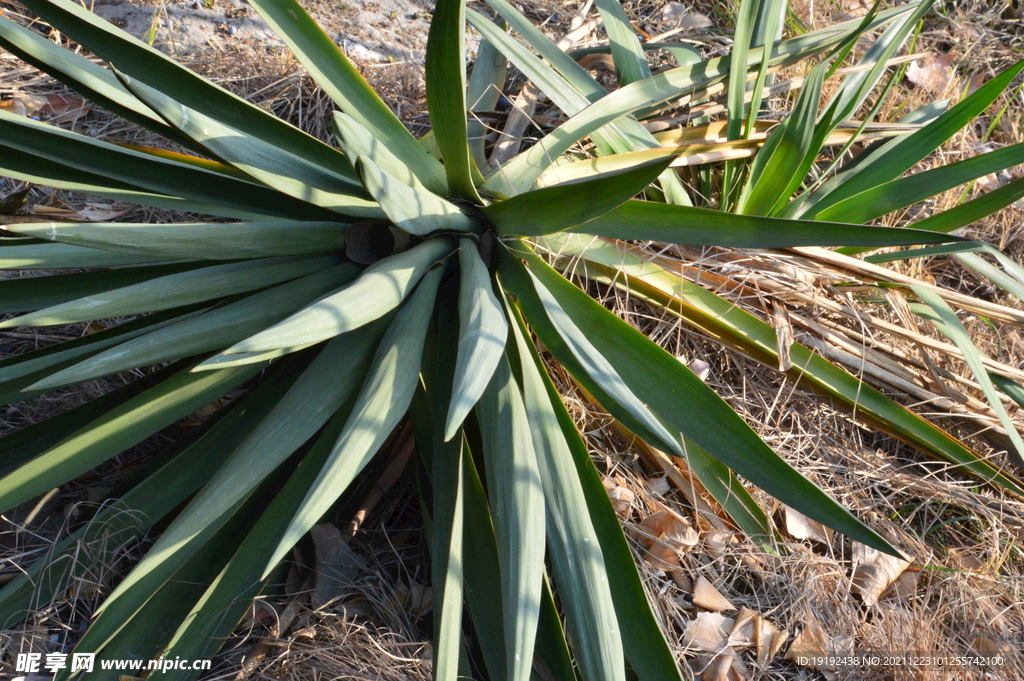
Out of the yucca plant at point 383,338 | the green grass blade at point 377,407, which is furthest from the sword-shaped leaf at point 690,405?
the green grass blade at point 377,407

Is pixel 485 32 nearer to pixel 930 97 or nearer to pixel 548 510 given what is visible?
pixel 548 510

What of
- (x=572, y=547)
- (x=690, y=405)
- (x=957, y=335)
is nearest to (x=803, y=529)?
(x=957, y=335)

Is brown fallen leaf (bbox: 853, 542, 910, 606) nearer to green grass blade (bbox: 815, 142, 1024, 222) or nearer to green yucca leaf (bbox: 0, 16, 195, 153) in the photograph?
green grass blade (bbox: 815, 142, 1024, 222)

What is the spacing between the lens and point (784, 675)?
1.54m

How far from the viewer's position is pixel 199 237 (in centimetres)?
113

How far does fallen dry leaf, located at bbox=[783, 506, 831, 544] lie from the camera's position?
65.2 inches

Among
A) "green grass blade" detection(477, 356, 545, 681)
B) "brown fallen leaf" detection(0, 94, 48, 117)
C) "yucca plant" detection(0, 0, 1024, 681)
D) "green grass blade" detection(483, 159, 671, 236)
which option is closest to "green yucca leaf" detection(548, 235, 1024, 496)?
"yucca plant" detection(0, 0, 1024, 681)

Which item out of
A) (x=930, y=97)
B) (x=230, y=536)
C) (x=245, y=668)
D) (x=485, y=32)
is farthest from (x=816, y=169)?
(x=245, y=668)

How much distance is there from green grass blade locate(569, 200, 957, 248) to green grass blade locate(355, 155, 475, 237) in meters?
0.26

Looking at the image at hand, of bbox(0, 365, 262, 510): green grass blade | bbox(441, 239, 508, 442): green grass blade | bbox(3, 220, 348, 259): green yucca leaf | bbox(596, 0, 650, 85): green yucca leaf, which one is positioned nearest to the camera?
bbox(441, 239, 508, 442): green grass blade

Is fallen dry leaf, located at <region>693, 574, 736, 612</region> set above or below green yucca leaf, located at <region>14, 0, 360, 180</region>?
below

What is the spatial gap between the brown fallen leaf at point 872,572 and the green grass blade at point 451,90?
4.34 feet

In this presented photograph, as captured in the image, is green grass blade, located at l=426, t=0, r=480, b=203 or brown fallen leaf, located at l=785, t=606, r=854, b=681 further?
brown fallen leaf, located at l=785, t=606, r=854, b=681

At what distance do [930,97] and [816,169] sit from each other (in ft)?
2.59
